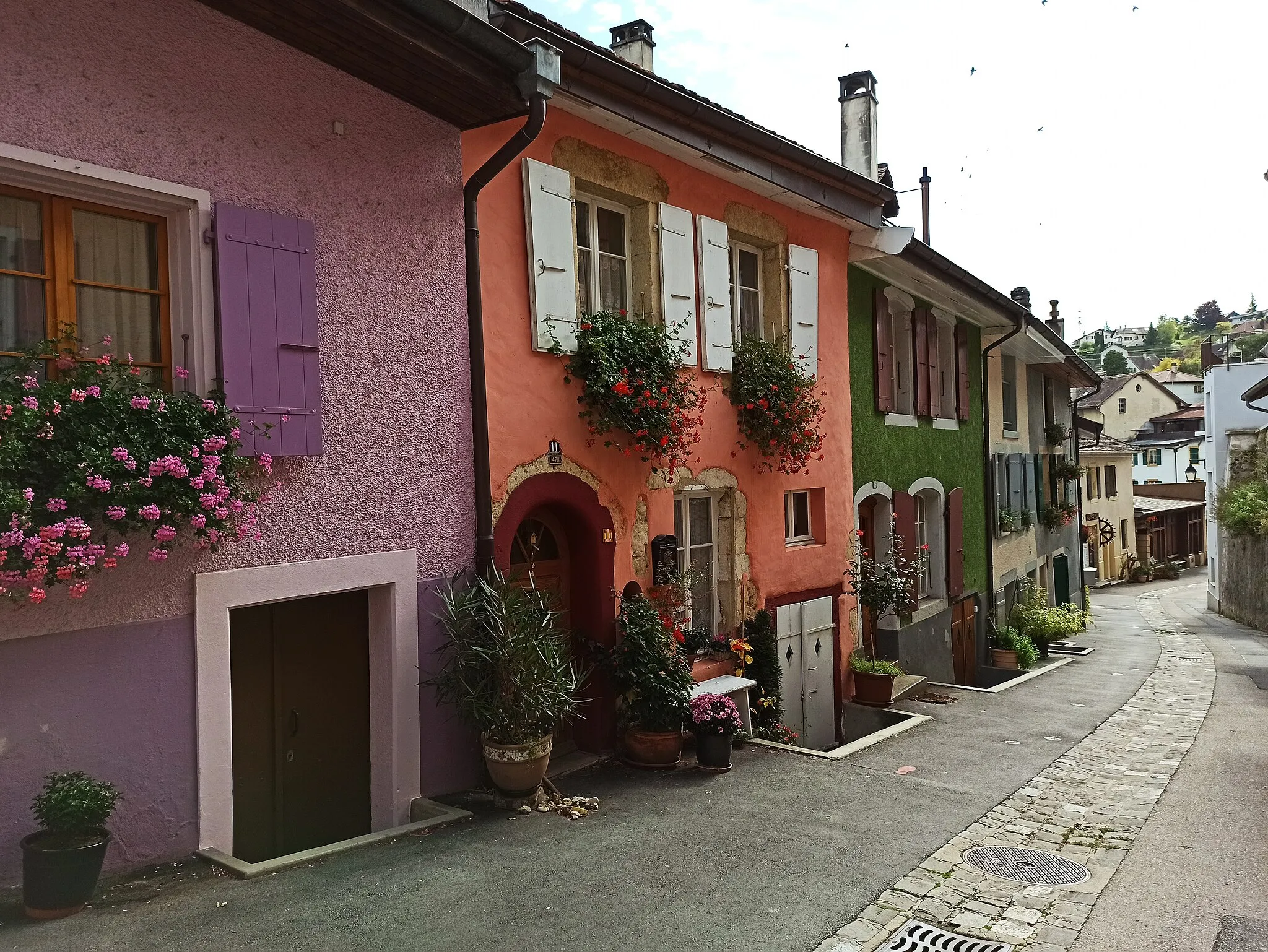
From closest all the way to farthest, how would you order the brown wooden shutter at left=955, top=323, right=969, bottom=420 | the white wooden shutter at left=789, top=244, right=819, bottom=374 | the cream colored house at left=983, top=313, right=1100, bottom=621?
the white wooden shutter at left=789, top=244, right=819, bottom=374, the brown wooden shutter at left=955, top=323, right=969, bottom=420, the cream colored house at left=983, top=313, right=1100, bottom=621

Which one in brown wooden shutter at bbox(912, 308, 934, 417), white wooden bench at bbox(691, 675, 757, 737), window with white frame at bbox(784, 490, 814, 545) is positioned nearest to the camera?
white wooden bench at bbox(691, 675, 757, 737)

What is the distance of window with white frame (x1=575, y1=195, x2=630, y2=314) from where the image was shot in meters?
7.80

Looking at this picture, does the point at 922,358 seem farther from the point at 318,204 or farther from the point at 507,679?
the point at 318,204

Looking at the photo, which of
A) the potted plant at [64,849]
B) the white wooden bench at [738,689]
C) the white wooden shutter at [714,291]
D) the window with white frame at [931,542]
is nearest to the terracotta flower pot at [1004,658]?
the window with white frame at [931,542]

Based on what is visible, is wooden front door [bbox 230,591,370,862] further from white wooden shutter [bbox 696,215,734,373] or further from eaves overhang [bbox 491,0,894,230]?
white wooden shutter [bbox 696,215,734,373]

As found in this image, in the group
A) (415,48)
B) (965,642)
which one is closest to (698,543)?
(415,48)

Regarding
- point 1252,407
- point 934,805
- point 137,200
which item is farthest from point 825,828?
point 1252,407

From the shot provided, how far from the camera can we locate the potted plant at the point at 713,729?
24.6 ft

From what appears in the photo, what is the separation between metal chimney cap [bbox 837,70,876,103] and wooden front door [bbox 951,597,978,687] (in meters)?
7.52

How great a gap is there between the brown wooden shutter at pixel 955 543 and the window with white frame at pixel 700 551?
6.71 metres

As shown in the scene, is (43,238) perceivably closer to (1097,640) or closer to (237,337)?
(237,337)

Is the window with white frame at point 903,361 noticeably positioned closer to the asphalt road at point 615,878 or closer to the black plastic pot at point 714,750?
the asphalt road at point 615,878

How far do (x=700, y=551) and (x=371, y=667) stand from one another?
375 cm

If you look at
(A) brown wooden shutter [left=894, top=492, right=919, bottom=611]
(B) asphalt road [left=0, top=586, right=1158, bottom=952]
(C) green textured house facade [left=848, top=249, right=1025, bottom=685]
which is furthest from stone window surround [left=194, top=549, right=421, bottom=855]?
(A) brown wooden shutter [left=894, top=492, right=919, bottom=611]
